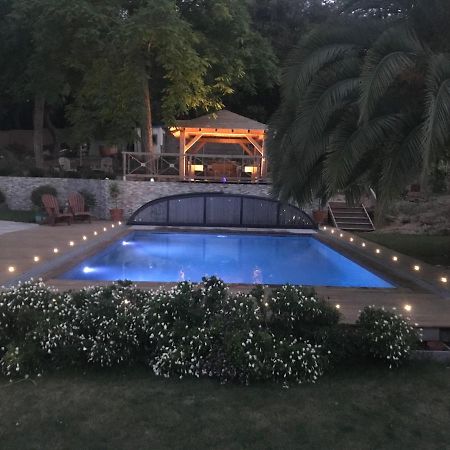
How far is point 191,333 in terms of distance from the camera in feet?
16.5

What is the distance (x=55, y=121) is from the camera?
4003cm

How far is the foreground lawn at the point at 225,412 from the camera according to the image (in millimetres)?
3910

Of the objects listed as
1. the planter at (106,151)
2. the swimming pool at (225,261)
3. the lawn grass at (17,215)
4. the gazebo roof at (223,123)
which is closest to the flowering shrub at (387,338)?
the swimming pool at (225,261)

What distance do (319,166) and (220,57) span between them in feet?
45.2

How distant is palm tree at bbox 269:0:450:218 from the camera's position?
Result: 20.6 ft

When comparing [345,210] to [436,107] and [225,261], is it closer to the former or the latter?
[225,261]

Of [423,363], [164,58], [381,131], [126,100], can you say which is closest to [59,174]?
[126,100]

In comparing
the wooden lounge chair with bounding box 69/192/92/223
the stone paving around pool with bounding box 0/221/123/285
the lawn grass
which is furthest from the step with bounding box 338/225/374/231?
the lawn grass


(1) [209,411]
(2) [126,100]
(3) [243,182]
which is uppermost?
(2) [126,100]

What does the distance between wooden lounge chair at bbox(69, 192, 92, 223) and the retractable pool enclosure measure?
1932mm

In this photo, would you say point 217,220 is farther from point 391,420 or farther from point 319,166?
point 391,420

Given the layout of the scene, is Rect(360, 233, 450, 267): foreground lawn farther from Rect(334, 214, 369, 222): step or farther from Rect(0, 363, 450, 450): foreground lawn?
Rect(0, 363, 450, 450): foreground lawn

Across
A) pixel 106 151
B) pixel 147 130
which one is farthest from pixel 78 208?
pixel 106 151

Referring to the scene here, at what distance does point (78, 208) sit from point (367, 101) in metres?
13.7
